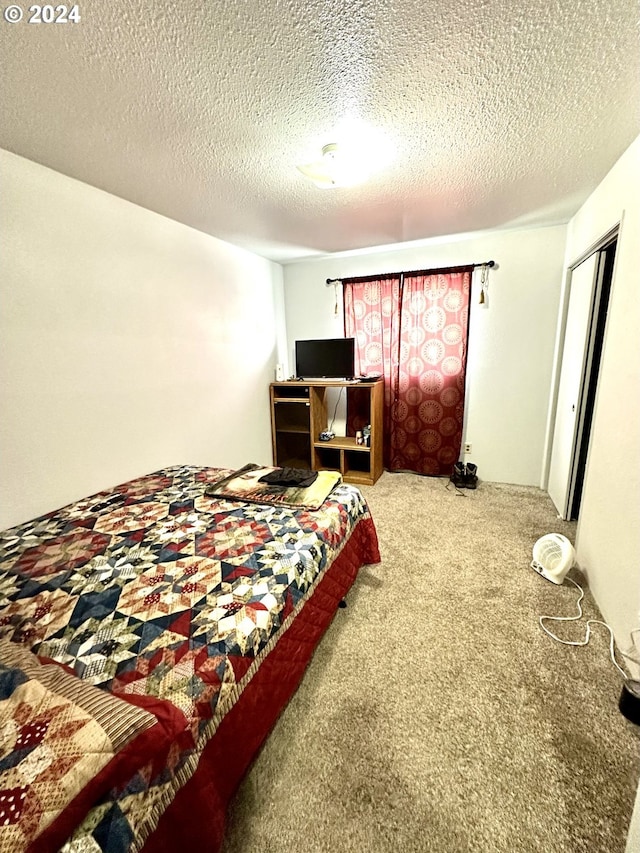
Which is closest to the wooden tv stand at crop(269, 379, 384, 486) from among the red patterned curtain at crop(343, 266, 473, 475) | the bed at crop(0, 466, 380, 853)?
the red patterned curtain at crop(343, 266, 473, 475)

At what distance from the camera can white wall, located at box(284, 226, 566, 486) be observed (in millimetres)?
3115

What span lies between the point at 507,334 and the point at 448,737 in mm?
3199

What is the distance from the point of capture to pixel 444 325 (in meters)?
3.46

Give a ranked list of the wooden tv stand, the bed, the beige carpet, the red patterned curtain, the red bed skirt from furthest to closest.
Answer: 1. the wooden tv stand
2. the red patterned curtain
3. the beige carpet
4. the red bed skirt
5. the bed

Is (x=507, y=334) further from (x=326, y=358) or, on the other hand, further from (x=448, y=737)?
(x=448, y=737)

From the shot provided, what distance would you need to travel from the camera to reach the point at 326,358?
3.75 m

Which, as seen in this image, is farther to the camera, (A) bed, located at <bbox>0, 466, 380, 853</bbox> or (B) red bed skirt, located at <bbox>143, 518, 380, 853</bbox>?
(B) red bed skirt, located at <bbox>143, 518, 380, 853</bbox>

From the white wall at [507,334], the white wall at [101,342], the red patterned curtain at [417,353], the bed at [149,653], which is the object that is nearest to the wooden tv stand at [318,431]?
the red patterned curtain at [417,353]

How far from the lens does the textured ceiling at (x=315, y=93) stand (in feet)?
3.48

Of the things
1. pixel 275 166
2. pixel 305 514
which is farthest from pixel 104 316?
pixel 305 514

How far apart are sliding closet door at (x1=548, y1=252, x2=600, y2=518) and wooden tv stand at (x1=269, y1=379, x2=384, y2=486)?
64.1 inches

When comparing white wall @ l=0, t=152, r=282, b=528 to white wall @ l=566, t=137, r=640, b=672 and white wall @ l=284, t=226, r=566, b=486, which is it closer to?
white wall @ l=284, t=226, r=566, b=486

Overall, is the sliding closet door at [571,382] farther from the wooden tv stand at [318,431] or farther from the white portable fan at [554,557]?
the wooden tv stand at [318,431]

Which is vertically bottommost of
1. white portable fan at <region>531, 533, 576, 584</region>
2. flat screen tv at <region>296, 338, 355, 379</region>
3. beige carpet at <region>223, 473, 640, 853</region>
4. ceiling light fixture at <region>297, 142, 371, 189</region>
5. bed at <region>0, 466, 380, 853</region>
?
beige carpet at <region>223, 473, 640, 853</region>
